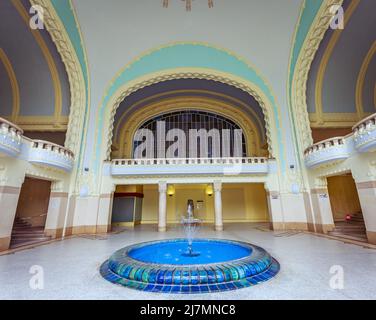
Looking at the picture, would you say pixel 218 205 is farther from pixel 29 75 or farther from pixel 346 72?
pixel 29 75

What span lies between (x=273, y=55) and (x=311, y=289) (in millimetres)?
11505

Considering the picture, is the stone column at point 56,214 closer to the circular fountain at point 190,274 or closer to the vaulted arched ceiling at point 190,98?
the circular fountain at point 190,274

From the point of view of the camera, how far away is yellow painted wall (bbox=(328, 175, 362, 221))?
12.2 metres

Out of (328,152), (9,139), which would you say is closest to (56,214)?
(9,139)

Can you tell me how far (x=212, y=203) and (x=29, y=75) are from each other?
49.1ft

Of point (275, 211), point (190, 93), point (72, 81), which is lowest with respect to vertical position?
point (275, 211)

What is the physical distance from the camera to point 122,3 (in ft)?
31.1

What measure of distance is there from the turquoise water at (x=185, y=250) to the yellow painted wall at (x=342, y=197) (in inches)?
396

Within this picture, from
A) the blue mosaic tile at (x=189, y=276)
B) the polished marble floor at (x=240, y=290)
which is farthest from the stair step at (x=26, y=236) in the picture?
the blue mosaic tile at (x=189, y=276)

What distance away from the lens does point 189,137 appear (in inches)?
642

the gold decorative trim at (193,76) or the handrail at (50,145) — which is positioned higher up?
the gold decorative trim at (193,76)

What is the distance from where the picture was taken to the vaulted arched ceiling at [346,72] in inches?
353

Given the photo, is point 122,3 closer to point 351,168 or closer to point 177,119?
point 177,119

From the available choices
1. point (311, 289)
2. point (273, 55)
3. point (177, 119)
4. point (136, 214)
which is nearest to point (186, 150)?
point (177, 119)
